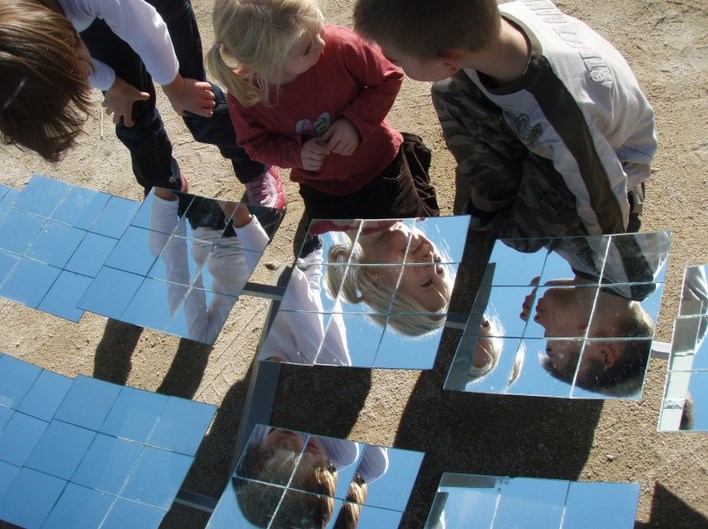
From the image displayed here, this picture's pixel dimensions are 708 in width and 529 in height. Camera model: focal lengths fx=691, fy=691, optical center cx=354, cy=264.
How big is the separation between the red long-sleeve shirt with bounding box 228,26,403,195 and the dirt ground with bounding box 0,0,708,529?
719 mm

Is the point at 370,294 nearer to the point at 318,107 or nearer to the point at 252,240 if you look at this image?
the point at 252,240

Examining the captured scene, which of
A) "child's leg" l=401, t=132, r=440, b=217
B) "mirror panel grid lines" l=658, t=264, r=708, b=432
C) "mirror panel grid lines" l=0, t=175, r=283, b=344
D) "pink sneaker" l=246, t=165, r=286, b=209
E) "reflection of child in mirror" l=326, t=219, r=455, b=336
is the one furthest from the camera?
"pink sneaker" l=246, t=165, r=286, b=209

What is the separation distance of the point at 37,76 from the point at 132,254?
69 centimetres

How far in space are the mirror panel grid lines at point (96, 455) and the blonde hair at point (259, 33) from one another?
3.38 feet

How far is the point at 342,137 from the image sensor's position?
7.75ft

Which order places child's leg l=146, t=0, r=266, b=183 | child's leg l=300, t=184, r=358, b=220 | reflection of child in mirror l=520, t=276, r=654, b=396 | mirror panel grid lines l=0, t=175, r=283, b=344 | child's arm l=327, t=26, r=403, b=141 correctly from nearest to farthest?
reflection of child in mirror l=520, t=276, r=654, b=396 < mirror panel grid lines l=0, t=175, r=283, b=344 < child's arm l=327, t=26, r=403, b=141 < child's leg l=146, t=0, r=266, b=183 < child's leg l=300, t=184, r=358, b=220

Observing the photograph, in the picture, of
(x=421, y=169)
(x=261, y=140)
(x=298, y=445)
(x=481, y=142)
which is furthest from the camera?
(x=421, y=169)

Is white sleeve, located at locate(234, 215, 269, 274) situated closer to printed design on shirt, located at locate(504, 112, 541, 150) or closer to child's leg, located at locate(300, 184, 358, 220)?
child's leg, located at locate(300, 184, 358, 220)

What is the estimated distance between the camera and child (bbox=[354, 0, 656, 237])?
1957 mm

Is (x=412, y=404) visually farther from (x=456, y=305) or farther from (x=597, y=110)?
(x=597, y=110)

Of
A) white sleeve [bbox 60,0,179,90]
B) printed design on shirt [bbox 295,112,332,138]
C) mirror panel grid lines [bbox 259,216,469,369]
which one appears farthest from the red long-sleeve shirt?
mirror panel grid lines [bbox 259,216,469,369]

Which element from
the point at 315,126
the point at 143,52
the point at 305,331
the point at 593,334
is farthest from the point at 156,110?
the point at 593,334

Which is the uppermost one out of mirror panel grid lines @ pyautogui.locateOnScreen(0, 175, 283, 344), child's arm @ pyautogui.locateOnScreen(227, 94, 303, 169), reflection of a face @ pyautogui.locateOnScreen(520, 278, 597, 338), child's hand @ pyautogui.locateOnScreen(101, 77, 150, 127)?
child's hand @ pyautogui.locateOnScreen(101, 77, 150, 127)

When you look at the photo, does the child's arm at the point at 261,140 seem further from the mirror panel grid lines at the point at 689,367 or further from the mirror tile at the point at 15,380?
the mirror panel grid lines at the point at 689,367
